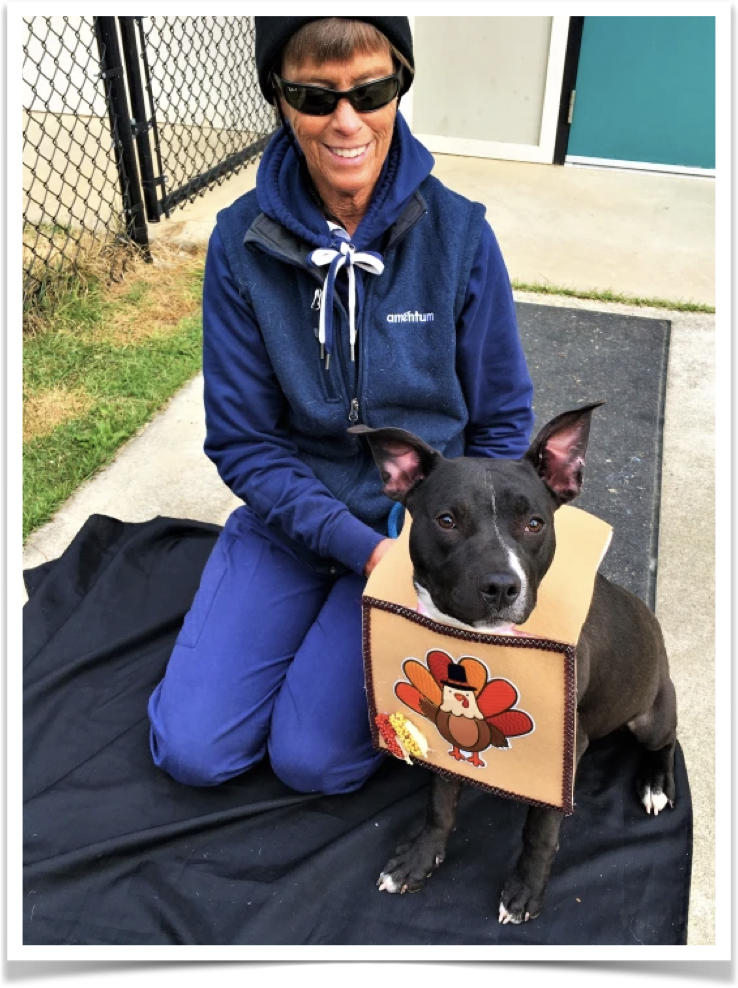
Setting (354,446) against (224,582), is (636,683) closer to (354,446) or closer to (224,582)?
(354,446)

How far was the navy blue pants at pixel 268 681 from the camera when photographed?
2701 millimetres

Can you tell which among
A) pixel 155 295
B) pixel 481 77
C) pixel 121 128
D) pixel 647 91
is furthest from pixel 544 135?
pixel 155 295

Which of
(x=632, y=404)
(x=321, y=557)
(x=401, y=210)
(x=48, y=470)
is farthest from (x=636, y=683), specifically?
(x=48, y=470)

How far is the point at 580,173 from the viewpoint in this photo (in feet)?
24.7

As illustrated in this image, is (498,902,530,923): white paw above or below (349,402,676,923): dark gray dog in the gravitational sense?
below

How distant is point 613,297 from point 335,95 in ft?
12.5

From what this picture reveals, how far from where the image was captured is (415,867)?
247 centimetres

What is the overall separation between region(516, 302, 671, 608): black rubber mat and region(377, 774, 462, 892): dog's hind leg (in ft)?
4.51

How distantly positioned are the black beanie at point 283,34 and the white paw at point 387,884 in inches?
86.6

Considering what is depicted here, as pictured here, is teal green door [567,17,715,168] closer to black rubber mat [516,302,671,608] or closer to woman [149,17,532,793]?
black rubber mat [516,302,671,608]

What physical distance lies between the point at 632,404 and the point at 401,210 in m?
2.53

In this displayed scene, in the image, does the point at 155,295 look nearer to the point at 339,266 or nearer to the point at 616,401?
the point at 616,401

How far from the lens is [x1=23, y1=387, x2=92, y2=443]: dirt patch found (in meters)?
4.49

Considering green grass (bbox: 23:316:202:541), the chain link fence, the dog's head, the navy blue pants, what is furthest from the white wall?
A: the dog's head
